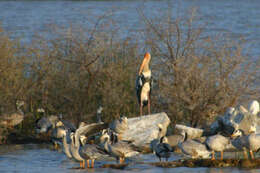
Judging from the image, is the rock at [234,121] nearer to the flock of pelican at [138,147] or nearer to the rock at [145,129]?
the flock of pelican at [138,147]

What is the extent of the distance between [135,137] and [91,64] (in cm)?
244

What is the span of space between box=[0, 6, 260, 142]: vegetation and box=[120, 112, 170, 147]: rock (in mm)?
824

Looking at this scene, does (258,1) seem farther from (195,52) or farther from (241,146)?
(241,146)

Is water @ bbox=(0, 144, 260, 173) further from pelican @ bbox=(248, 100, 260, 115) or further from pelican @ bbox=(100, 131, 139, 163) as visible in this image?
pelican @ bbox=(248, 100, 260, 115)

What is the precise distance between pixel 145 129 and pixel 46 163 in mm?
2304

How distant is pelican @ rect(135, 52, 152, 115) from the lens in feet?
41.8

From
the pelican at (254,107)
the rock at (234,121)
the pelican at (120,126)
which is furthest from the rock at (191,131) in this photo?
the pelican at (254,107)

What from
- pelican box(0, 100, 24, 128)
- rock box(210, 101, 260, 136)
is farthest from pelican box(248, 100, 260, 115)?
pelican box(0, 100, 24, 128)

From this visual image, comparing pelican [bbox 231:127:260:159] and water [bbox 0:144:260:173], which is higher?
pelican [bbox 231:127:260:159]

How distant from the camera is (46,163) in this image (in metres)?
10.7

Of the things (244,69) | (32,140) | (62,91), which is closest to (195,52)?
(244,69)

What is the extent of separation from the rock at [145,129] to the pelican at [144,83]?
63 cm

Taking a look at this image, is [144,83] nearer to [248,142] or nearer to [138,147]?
[138,147]

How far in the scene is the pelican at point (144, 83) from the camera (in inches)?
502
